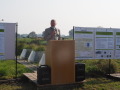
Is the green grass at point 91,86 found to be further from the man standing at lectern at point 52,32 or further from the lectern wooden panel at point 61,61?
the man standing at lectern at point 52,32

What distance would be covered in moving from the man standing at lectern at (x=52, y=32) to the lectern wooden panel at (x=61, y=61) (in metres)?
0.75

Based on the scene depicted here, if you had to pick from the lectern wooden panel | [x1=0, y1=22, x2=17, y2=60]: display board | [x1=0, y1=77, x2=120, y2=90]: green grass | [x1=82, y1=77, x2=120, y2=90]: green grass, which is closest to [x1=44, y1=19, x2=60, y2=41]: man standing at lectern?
the lectern wooden panel

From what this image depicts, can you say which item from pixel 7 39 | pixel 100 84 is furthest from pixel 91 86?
pixel 7 39

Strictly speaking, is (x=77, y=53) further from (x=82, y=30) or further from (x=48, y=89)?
(x=48, y=89)

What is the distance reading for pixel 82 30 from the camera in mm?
10188

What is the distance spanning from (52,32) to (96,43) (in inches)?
87.4

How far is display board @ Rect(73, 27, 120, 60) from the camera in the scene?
10172mm

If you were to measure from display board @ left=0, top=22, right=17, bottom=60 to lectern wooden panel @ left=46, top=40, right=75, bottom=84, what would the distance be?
1564mm

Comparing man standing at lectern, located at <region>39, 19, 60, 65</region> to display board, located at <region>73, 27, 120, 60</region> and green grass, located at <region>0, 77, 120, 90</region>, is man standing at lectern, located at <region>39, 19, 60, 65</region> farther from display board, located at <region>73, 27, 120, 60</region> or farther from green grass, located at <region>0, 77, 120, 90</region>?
green grass, located at <region>0, 77, 120, 90</region>

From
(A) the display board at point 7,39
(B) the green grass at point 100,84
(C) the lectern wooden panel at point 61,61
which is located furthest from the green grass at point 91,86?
(A) the display board at point 7,39

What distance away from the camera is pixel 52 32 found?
30.4 ft

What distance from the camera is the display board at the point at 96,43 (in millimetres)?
10172

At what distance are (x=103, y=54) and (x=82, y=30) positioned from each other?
1.44 metres

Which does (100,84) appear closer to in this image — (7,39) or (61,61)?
(61,61)
